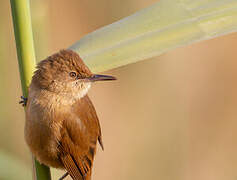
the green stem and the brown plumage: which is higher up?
the green stem

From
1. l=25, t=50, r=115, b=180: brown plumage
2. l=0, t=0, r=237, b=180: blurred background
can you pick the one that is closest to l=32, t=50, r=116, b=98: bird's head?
l=25, t=50, r=115, b=180: brown plumage

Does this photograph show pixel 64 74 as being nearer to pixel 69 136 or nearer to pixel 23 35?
pixel 69 136

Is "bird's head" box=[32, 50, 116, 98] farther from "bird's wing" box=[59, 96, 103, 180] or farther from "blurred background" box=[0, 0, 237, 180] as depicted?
"blurred background" box=[0, 0, 237, 180]

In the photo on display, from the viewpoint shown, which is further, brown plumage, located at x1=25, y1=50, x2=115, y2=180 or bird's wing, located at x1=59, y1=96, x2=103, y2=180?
bird's wing, located at x1=59, y1=96, x2=103, y2=180

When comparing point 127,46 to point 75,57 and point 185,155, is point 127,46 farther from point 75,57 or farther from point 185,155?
point 185,155

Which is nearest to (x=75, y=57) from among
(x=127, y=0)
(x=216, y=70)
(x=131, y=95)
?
(x=131, y=95)

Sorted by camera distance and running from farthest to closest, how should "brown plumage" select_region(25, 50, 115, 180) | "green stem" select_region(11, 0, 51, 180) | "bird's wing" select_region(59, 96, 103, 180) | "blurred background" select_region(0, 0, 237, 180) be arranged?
"blurred background" select_region(0, 0, 237, 180), "bird's wing" select_region(59, 96, 103, 180), "brown plumage" select_region(25, 50, 115, 180), "green stem" select_region(11, 0, 51, 180)
